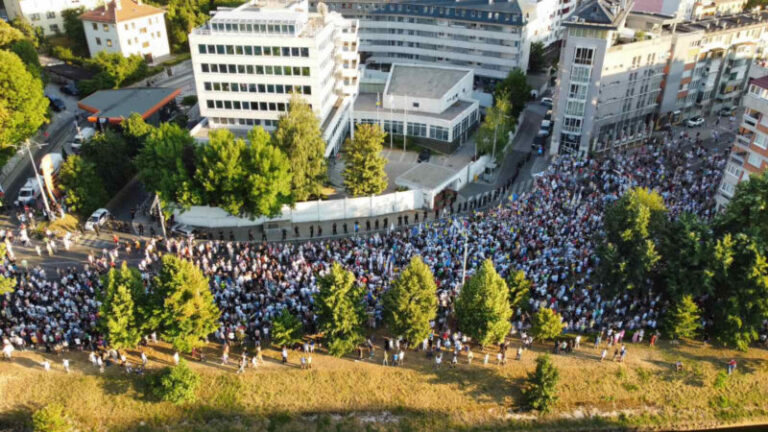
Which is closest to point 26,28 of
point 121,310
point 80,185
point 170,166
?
point 80,185

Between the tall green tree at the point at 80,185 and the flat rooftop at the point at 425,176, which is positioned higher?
the tall green tree at the point at 80,185

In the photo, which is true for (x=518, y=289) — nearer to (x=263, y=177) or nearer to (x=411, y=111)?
(x=263, y=177)

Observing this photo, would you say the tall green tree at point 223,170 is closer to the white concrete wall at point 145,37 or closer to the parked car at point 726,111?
the white concrete wall at point 145,37

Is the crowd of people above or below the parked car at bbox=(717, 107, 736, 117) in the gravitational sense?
below

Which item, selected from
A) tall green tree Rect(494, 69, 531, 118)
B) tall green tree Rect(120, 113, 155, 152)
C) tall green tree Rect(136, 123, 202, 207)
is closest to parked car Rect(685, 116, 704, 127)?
tall green tree Rect(494, 69, 531, 118)

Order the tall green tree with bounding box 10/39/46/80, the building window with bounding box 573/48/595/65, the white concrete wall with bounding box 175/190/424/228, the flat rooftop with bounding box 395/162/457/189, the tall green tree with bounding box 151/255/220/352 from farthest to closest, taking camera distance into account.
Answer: the tall green tree with bounding box 10/39/46/80 → the building window with bounding box 573/48/595/65 → the flat rooftop with bounding box 395/162/457/189 → the white concrete wall with bounding box 175/190/424/228 → the tall green tree with bounding box 151/255/220/352

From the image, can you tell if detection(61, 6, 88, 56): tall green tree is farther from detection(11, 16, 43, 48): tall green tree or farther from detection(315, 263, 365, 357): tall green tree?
detection(315, 263, 365, 357): tall green tree

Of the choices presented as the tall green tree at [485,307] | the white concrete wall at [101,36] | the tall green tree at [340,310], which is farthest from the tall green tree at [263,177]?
the white concrete wall at [101,36]
